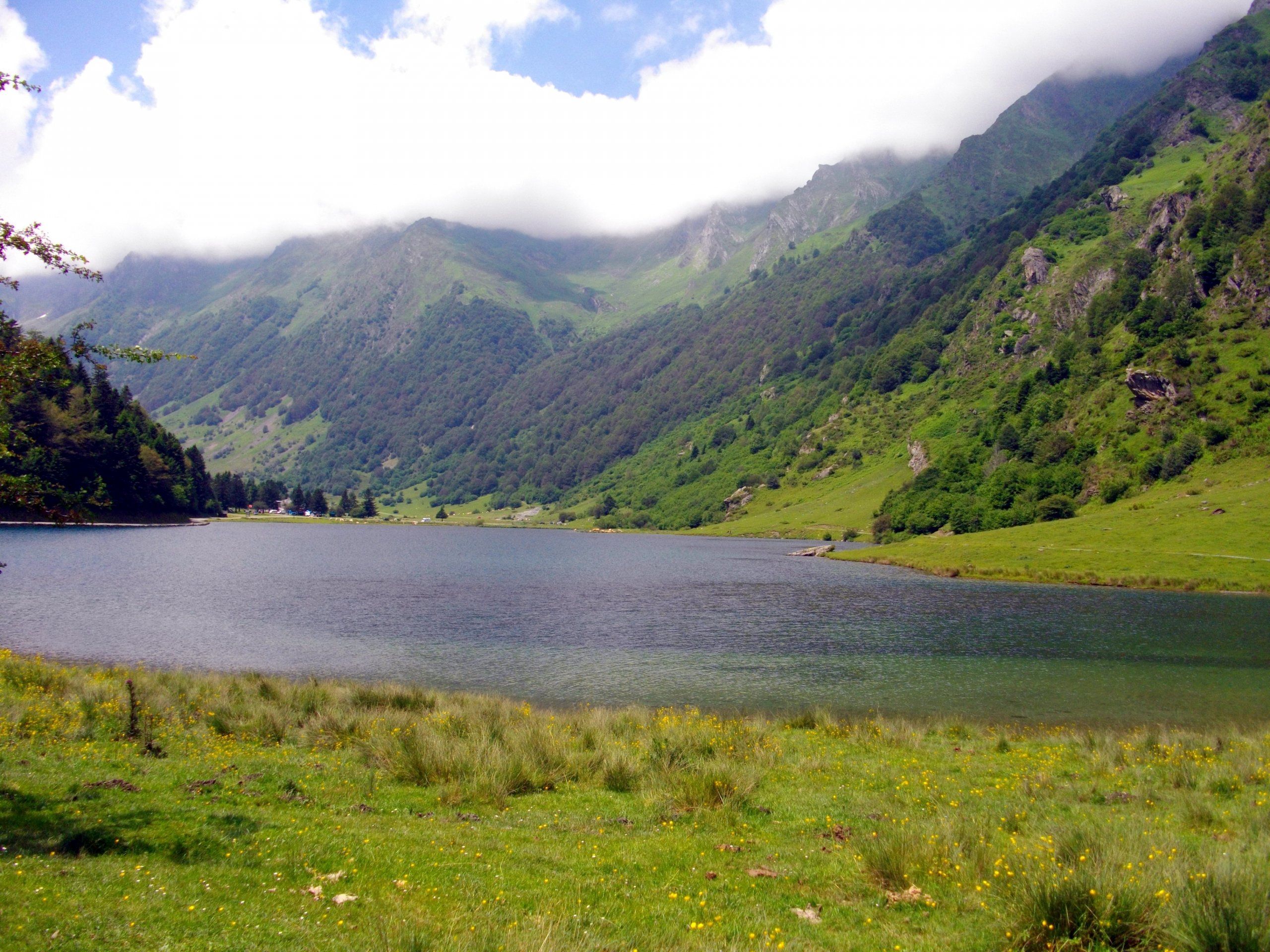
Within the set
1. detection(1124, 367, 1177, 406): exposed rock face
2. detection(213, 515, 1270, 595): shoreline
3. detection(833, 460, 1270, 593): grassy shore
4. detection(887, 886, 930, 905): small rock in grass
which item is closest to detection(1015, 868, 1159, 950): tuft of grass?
detection(887, 886, 930, 905): small rock in grass

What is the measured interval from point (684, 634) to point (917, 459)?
14905 centimetres

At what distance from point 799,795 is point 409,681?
24009 millimetres

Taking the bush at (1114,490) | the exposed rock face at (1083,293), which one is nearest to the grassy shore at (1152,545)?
the bush at (1114,490)

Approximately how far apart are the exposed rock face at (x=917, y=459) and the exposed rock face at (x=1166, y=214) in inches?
2614

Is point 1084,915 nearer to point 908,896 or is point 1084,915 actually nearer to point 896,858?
point 908,896

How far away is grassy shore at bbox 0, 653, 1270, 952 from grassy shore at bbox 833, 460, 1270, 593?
57.7 metres

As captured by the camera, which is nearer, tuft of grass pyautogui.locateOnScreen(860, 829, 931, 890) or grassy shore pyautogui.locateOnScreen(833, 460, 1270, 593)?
tuft of grass pyautogui.locateOnScreen(860, 829, 931, 890)

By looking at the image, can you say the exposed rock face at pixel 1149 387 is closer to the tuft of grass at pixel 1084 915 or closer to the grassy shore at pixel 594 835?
the grassy shore at pixel 594 835

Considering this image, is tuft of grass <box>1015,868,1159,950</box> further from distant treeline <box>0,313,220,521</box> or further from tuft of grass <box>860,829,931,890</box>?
distant treeline <box>0,313,220,521</box>

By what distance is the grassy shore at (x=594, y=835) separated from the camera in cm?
847

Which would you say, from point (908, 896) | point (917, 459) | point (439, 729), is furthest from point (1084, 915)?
point (917, 459)

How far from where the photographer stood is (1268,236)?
11744 centimetres

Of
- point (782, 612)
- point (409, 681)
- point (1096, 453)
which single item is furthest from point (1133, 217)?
point (409, 681)

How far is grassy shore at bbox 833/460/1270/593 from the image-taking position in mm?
68250
